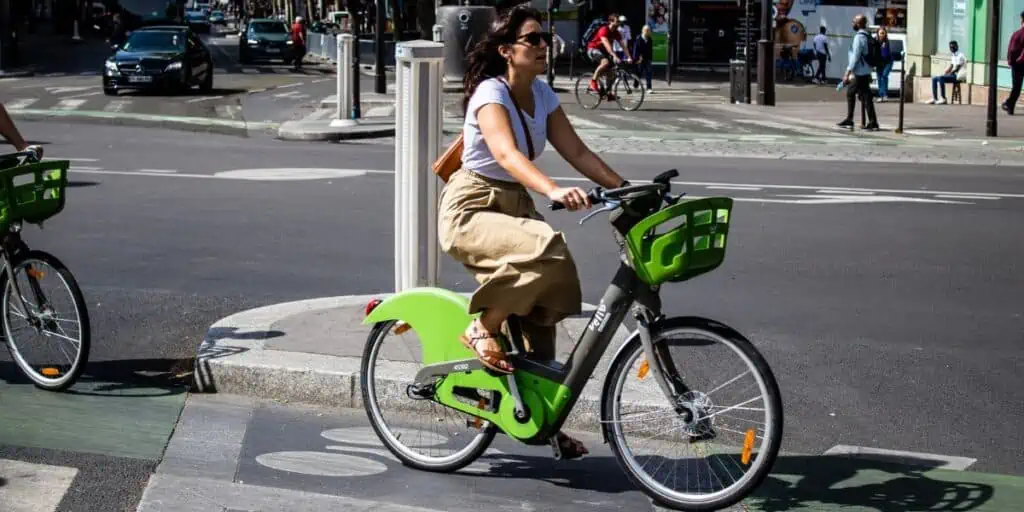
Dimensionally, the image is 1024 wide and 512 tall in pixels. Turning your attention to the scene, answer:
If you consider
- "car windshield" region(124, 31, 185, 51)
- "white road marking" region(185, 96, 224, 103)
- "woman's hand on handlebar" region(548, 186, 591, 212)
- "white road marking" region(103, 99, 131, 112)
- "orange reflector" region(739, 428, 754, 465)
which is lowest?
"orange reflector" region(739, 428, 754, 465)

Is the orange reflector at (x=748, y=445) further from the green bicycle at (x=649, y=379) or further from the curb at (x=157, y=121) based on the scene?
the curb at (x=157, y=121)

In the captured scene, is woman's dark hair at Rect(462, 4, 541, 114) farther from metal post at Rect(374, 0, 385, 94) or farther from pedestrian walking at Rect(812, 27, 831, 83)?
pedestrian walking at Rect(812, 27, 831, 83)

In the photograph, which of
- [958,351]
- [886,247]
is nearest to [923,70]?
[886,247]

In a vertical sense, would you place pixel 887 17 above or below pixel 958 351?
above

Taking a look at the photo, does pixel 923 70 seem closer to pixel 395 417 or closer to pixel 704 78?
pixel 704 78

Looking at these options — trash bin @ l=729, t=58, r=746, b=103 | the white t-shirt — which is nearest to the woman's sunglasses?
the white t-shirt

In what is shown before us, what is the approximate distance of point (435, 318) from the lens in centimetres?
546

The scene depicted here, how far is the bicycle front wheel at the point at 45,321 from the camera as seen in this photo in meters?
6.57

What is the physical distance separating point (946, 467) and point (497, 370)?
1.80 meters

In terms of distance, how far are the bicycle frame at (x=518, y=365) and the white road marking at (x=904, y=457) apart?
4.12 feet

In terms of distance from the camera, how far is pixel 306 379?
6480 millimetres

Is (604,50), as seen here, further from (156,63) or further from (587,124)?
(156,63)

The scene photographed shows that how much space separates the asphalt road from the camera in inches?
255

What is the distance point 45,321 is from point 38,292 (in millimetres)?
133
